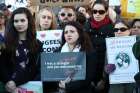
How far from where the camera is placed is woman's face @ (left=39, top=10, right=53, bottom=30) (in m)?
7.18

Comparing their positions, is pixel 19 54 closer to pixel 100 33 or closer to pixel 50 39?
pixel 50 39

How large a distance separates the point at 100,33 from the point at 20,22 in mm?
1241

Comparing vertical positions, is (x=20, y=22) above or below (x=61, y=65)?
above

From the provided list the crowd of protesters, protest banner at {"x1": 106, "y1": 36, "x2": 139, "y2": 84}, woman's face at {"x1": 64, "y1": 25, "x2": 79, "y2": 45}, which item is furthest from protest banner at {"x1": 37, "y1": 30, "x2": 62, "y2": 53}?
protest banner at {"x1": 106, "y1": 36, "x2": 139, "y2": 84}

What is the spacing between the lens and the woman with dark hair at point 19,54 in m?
6.22

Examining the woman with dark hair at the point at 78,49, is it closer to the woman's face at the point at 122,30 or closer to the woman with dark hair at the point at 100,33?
the woman with dark hair at the point at 100,33

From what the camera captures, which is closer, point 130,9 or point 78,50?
point 78,50

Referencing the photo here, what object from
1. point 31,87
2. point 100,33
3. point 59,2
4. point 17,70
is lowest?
point 31,87

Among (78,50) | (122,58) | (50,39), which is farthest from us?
(50,39)

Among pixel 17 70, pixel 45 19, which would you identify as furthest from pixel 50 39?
pixel 17 70

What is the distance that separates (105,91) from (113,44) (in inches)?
27.6

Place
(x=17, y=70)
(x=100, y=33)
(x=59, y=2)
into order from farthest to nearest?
(x=59, y=2)
(x=100, y=33)
(x=17, y=70)

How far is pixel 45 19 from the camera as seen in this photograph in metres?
7.21

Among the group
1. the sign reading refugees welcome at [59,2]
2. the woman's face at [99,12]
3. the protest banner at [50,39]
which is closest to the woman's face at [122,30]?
the woman's face at [99,12]
